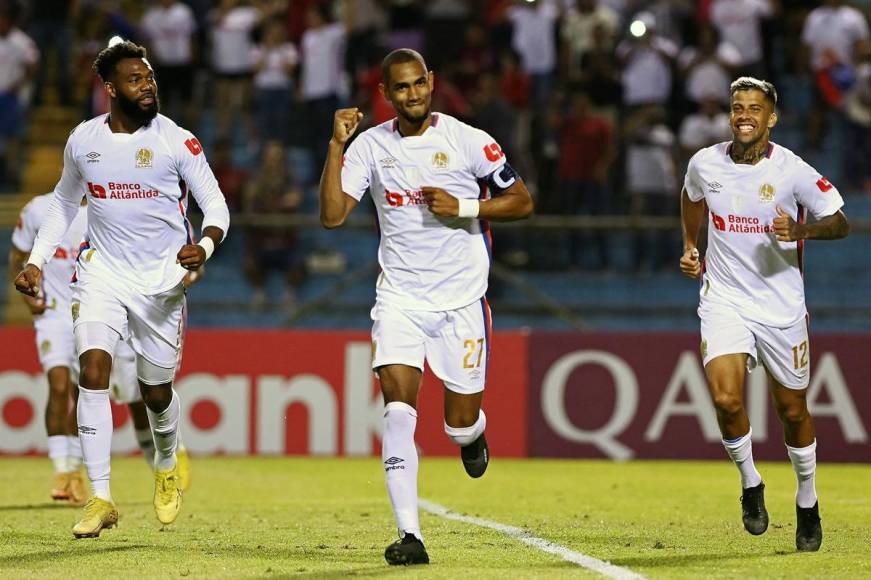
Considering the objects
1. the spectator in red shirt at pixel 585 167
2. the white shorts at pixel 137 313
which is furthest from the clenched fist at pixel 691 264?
the spectator in red shirt at pixel 585 167

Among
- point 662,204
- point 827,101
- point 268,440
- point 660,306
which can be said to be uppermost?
point 827,101

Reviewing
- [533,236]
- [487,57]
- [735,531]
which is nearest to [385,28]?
[487,57]

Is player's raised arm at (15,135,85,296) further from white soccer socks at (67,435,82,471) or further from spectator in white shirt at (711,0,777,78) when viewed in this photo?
spectator in white shirt at (711,0,777,78)

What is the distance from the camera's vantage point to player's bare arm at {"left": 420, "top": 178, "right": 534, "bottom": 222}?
25.8ft

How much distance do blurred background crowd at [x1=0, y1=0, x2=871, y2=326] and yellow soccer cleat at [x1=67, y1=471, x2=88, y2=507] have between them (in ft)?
19.9

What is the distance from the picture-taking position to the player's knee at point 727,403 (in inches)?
330

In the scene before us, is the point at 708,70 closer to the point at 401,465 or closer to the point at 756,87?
the point at 756,87

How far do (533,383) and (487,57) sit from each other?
4828 millimetres

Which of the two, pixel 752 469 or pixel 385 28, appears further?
pixel 385 28

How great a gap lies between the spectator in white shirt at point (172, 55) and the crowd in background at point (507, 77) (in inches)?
1.0

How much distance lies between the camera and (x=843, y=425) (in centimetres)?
1586

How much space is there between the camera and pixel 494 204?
8.16 metres

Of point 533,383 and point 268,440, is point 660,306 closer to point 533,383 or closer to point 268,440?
point 533,383

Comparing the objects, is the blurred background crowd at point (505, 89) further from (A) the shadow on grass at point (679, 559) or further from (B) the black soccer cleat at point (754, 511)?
(A) the shadow on grass at point (679, 559)
